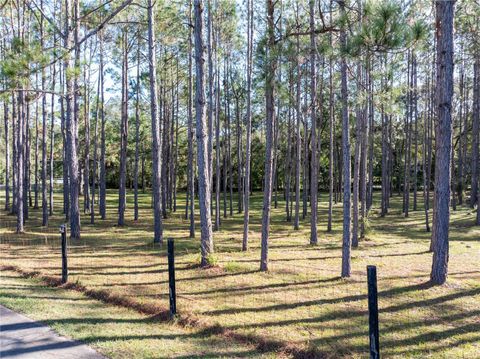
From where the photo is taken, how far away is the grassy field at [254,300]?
185 inches

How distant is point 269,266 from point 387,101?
418 centimetres

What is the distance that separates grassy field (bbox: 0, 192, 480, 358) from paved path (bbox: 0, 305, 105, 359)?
0.17 m

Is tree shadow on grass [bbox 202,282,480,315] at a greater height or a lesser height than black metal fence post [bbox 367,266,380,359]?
lesser

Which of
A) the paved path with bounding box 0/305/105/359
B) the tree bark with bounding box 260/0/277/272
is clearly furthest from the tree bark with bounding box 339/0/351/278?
the paved path with bounding box 0/305/105/359

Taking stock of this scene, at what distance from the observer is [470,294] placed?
7.09 metres

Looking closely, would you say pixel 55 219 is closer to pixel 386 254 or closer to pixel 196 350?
pixel 386 254

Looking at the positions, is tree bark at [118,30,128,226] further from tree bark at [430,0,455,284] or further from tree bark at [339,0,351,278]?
tree bark at [430,0,455,284]

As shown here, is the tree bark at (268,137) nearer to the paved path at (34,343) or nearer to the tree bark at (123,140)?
the paved path at (34,343)

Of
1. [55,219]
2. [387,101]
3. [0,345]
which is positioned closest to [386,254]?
[387,101]

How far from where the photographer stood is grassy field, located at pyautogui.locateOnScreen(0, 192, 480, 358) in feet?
15.4

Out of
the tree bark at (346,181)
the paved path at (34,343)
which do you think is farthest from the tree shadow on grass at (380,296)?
the paved path at (34,343)

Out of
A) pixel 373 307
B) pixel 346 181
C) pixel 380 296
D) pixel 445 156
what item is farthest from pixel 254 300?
pixel 445 156

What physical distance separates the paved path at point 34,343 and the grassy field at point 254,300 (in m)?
0.17

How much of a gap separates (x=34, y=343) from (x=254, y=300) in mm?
3095
